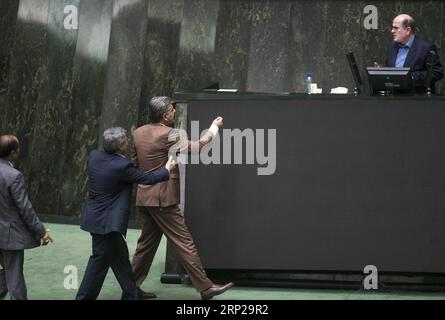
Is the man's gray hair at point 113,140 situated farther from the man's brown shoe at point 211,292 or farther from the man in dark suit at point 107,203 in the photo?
the man's brown shoe at point 211,292

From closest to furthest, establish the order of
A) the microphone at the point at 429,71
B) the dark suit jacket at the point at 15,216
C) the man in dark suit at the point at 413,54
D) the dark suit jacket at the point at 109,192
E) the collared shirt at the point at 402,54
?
the dark suit jacket at the point at 15,216, the dark suit jacket at the point at 109,192, the microphone at the point at 429,71, the man in dark suit at the point at 413,54, the collared shirt at the point at 402,54

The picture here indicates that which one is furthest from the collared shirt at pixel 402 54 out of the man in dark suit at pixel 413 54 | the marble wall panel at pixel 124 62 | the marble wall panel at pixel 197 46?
the marble wall panel at pixel 124 62

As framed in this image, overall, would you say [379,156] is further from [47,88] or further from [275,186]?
[47,88]

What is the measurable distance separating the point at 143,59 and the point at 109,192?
441 cm

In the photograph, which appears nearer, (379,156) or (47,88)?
(379,156)

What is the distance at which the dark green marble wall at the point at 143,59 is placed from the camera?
10.4 meters

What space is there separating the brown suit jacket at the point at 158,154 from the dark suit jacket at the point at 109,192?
14.6 inches

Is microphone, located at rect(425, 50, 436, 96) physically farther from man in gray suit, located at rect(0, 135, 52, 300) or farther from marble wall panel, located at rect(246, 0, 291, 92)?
man in gray suit, located at rect(0, 135, 52, 300)

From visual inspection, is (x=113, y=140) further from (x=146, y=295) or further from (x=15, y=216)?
(x=146, y=295)

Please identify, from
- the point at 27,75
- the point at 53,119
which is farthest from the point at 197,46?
the point at 27,75

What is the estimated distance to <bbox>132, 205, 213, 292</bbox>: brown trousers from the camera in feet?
22.1

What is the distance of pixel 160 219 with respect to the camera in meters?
6.84
